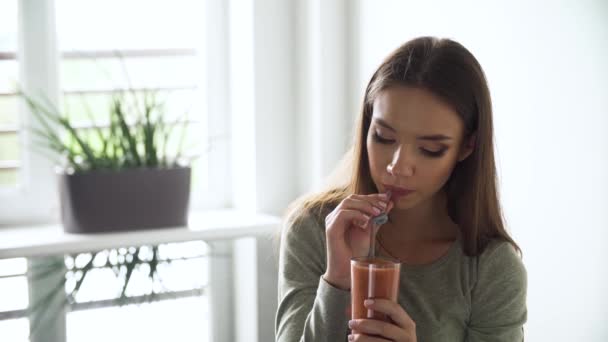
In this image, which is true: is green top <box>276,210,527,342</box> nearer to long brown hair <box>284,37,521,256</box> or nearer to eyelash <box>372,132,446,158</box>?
long brown hair <box>284,37,521,256</box>

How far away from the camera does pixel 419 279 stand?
1583 mm

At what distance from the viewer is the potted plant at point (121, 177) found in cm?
228

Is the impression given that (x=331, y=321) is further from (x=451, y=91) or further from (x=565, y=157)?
(x=565, y=157)

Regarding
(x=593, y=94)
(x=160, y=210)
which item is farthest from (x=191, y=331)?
(x=593, y=94)

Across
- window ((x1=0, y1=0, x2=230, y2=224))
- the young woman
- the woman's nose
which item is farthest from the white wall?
window ((x1=0, y1=0, x2=230, y2=224))

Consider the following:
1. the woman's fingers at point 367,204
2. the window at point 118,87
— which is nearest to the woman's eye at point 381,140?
the woman's fingers at point 367,204

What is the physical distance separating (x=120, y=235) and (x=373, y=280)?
1239mm

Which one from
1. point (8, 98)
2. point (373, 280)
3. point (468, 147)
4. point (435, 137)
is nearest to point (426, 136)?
point (435, 137)

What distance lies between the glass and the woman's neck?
1.40ft

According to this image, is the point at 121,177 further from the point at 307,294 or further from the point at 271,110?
the point at 307,294

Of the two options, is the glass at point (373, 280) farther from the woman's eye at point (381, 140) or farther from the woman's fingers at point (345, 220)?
the woman's eye at point (381, 140)

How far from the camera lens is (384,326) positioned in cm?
125

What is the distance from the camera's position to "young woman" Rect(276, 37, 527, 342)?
55.6 inches

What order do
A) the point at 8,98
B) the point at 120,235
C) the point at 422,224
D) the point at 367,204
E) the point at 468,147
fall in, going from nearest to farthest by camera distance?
the point at 367,204
the point at 468,147
the point at 422,224
the point at 120,235
the point at 8,98
